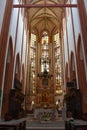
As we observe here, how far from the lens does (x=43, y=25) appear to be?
87.3 ft

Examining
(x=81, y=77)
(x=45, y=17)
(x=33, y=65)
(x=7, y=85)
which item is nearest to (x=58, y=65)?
(x=33, y=65)

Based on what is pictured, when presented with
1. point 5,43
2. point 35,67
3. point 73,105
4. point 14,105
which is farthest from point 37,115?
point 35,67

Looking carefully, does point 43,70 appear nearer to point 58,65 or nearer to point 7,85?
point 58,65

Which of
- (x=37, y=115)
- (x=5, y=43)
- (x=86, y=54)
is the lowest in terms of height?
(x=37, y=115)

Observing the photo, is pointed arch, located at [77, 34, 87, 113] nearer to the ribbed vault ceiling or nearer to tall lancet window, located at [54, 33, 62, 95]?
the ribbed vault ceiling

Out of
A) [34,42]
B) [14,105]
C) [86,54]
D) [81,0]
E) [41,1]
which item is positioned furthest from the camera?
→ [34,42]

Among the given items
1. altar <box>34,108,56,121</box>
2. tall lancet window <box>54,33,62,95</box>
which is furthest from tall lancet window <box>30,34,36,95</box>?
altar <box>34,108,56,121</box>

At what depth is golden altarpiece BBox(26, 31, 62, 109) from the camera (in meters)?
21.9

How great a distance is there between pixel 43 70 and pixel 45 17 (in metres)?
7.43

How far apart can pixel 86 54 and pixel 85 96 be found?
11.4 ft

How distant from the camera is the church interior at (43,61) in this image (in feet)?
37.3

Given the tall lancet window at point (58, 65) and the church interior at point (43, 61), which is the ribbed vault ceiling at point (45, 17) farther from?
the tall lancet window at point (58, 65)

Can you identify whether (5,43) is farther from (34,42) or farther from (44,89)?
(34,42)

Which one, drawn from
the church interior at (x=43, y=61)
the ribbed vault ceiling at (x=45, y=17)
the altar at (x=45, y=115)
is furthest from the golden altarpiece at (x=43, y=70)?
the altar at (x=45, y=115)
